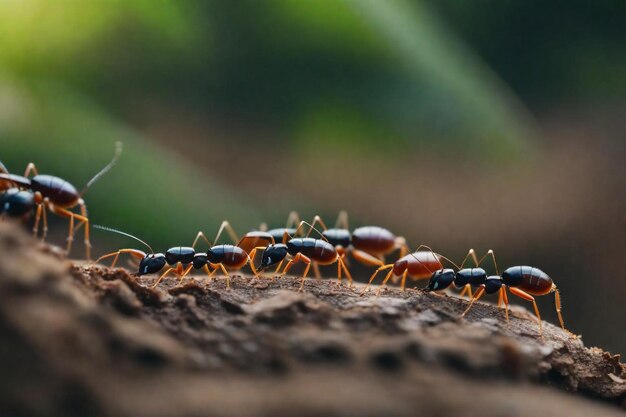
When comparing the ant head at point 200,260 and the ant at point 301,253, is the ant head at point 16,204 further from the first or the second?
the ant at point 301,253

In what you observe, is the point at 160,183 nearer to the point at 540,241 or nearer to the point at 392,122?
the point at 392,122

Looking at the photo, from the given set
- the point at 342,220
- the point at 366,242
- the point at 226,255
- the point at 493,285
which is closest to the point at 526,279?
the point at 493,285

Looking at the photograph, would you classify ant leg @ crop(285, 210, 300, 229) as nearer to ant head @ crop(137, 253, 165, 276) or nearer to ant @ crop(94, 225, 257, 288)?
ant @ crop(94, 225, 257, 288)

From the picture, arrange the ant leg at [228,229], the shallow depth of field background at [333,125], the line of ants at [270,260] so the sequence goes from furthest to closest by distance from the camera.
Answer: the shallow depth of field background at [333,125]
the ant leg at [228,229]
the line of ants at [270,260]

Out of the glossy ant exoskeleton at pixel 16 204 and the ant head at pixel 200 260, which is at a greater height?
the glossy ant exoskeleton at pixel 16 204

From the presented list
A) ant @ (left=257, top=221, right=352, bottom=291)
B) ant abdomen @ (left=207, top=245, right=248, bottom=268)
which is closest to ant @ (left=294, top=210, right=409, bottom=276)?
ant @ (left=257, top=221, right=352, bottom=291)

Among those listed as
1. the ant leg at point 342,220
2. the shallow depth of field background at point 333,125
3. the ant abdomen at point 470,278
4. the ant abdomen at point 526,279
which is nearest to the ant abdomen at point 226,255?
the ant abdomen at point 470,278
